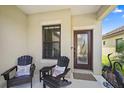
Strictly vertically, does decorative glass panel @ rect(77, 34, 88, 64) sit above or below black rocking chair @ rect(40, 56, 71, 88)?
above

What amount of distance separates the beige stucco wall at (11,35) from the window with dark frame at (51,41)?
0.82m

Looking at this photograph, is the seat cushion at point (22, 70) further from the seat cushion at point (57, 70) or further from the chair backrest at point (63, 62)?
the chair backrest at point (63, 62)

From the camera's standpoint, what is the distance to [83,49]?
5422mm

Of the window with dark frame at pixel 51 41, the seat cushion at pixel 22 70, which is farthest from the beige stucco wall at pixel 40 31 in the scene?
the seat cushion at pixel 22 70

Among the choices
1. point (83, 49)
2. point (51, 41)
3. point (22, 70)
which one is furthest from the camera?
point (83, 49)

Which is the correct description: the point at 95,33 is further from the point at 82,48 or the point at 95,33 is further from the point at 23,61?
the point at 23,61

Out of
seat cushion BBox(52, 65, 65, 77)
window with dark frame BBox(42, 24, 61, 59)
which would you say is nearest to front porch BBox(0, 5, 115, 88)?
window with dark frame BBox(42, 24, 61, 59)

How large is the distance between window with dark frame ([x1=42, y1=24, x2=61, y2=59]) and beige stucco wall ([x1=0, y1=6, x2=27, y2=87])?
0.82 metres

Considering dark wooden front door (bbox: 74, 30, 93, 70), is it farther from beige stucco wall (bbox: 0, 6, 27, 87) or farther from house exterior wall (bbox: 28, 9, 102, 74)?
beige stucco wall (bbox: 0, 6, 27, 87)

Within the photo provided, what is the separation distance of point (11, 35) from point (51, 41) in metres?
1.47

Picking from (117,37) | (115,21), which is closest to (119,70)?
(117,37)

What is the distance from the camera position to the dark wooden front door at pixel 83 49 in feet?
17.3

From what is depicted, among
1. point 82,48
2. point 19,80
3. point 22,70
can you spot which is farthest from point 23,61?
point 82,48

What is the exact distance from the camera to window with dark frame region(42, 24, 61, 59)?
14.5 ft
